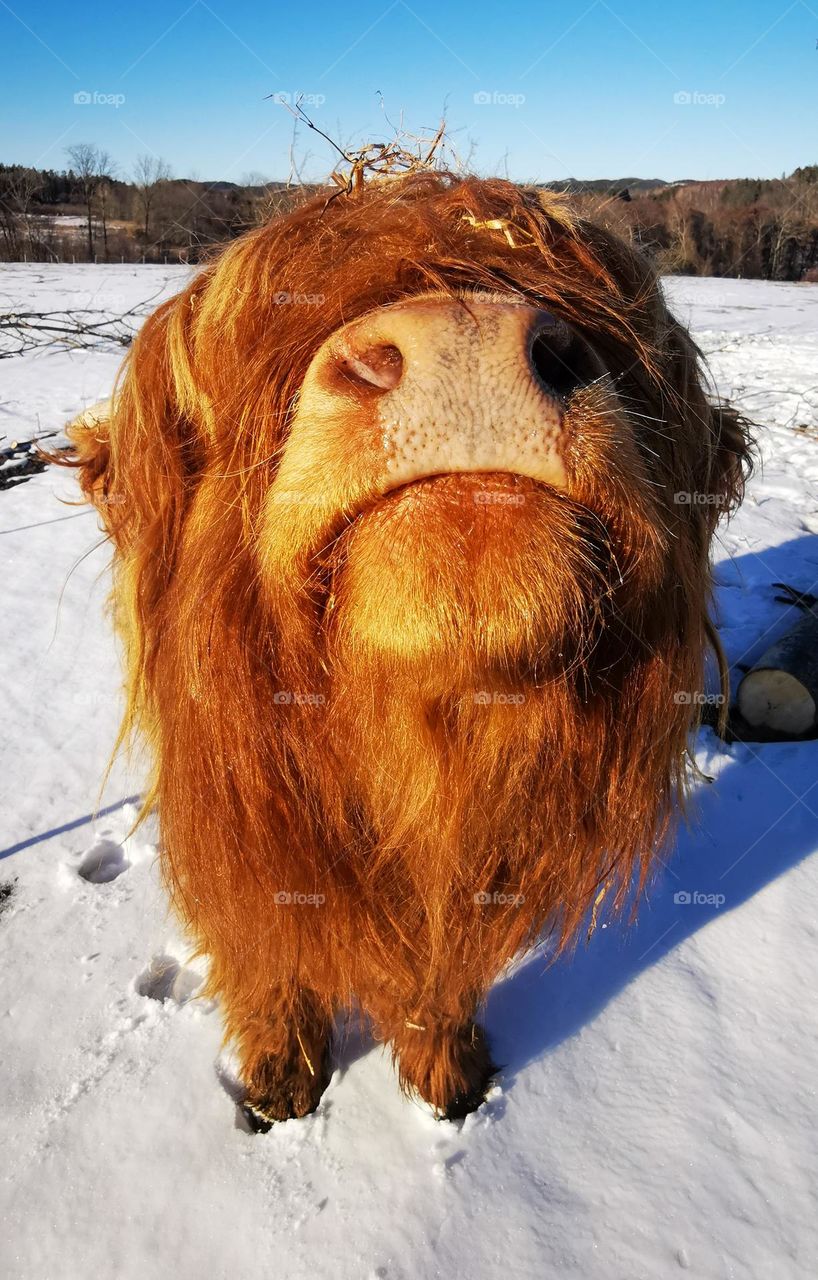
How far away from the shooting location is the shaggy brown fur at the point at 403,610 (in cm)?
96

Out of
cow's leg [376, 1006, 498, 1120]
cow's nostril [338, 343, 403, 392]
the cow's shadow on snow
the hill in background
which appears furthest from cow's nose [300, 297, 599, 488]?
the cow's shadow on snow

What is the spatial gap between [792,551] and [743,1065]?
3689 millimetres

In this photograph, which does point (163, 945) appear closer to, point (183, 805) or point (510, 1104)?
point (510, 1104)

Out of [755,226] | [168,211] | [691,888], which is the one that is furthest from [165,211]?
[755,226]

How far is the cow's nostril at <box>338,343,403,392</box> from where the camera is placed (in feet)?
3.10

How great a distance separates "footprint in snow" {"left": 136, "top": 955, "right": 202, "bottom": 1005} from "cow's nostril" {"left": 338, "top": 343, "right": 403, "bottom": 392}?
1966 millimetres

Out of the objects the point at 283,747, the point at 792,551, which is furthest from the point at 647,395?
the point at 792,551

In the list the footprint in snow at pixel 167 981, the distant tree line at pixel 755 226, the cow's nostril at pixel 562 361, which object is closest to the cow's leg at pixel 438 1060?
the footprint in snow at pixel 167 981

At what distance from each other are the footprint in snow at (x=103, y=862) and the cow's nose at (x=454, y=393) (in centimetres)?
222

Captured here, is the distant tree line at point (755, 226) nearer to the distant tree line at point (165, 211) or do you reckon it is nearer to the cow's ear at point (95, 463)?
the distant tree line at point (165, 211)

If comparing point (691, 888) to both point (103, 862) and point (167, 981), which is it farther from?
point (103, 862)

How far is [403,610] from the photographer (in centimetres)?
96

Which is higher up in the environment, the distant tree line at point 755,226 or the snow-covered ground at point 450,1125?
the distant tree line at point 755,226

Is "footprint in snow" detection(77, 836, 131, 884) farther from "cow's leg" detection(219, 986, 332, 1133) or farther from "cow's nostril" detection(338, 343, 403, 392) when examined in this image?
"cow's nostril" detection(338, 343, 403, 392)
